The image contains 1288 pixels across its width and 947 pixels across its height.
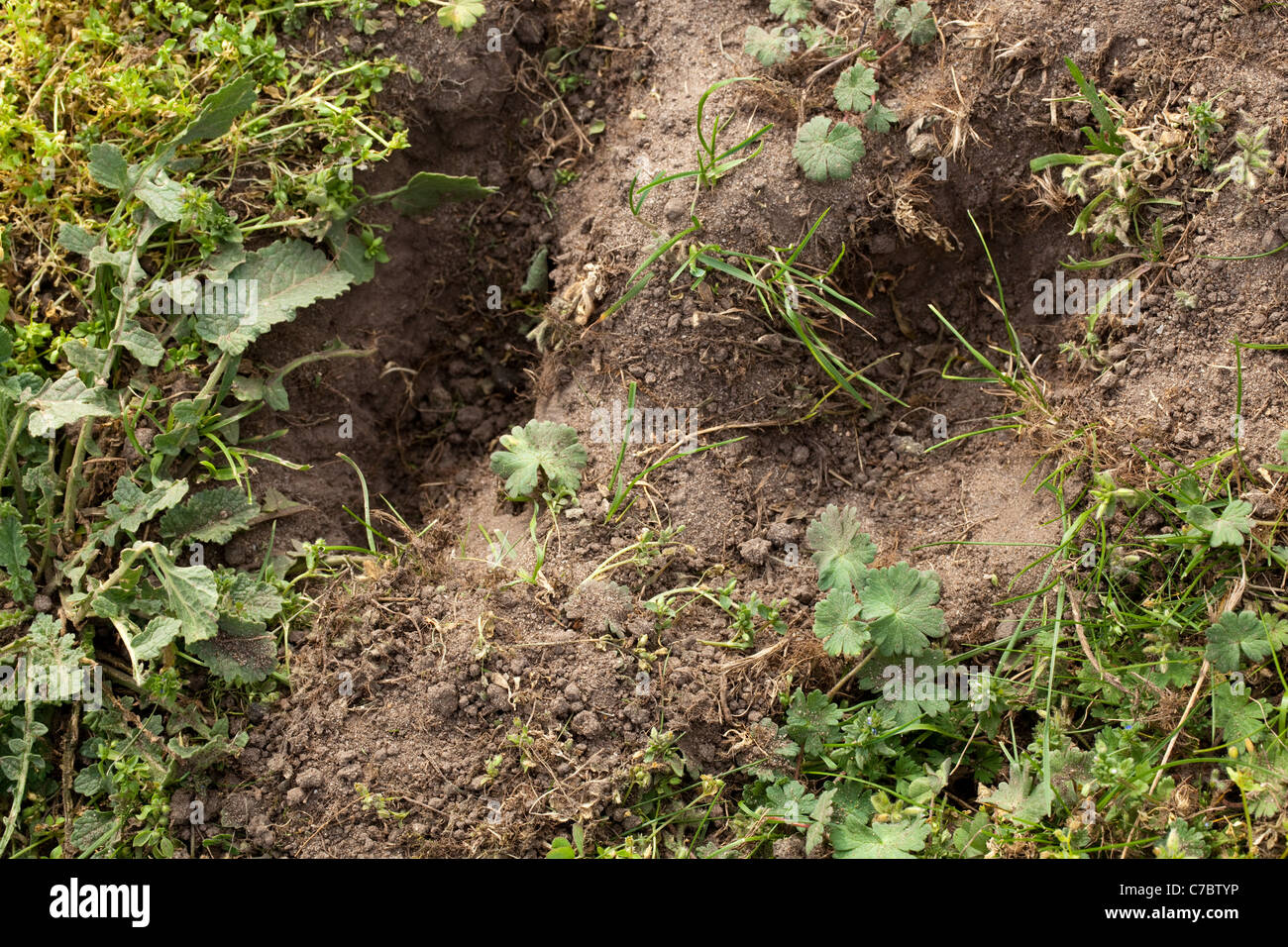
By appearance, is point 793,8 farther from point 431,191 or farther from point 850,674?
point 850,674

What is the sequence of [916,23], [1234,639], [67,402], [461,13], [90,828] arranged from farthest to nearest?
[461,13] → [916,23] → [67,402] → [90,828] → [1234,639]

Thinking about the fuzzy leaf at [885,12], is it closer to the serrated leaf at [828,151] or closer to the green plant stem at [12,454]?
the serrated leaf at [828,151]

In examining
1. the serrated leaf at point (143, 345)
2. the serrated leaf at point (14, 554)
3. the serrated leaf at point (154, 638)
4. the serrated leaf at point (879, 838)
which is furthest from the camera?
the serrated leaf at point (143, 345)

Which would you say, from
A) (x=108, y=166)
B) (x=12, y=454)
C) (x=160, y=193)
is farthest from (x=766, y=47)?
(x=12, y=454)

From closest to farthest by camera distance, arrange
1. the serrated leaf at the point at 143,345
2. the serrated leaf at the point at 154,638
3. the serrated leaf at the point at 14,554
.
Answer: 1. the serrated leaf at the point at 154,638
2. the serrated leaf at the point at 14,554
3. the serrated leaf at the point at 143,345

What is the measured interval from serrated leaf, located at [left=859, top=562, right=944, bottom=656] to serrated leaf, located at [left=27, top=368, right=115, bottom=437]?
2.21 m

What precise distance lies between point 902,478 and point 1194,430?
817mm

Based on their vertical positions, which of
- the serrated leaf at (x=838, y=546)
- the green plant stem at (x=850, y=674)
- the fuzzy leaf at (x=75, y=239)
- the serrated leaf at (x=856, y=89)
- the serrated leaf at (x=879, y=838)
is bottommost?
the serrated leaf at (x=879, y=838)

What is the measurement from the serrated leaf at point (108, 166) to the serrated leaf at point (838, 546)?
89.4 inches

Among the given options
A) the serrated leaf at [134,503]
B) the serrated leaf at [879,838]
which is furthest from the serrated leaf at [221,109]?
the serrated leaf at [879,838]

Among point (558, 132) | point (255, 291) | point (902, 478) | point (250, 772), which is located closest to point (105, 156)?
point (255, 291)

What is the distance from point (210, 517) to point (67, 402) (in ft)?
1.63

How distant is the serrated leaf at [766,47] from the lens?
9.86 feet

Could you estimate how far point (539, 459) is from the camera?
2.86 metres
